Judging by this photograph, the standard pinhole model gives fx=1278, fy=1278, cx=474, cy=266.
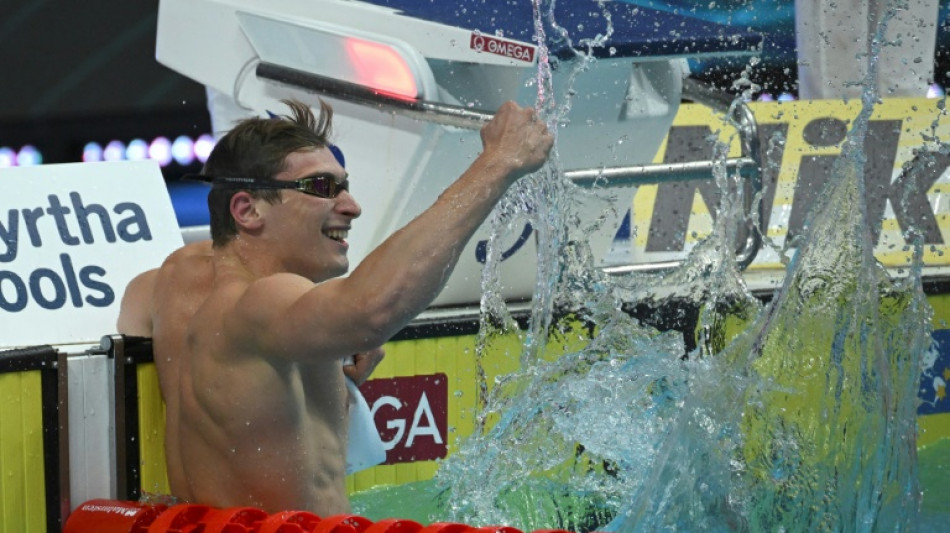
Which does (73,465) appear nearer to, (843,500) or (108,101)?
(843,500)

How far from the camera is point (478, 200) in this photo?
170 centimetres

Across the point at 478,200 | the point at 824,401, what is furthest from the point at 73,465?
the point at 824,401

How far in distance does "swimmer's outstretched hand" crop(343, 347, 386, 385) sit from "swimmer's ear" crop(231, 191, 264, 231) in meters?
0.40

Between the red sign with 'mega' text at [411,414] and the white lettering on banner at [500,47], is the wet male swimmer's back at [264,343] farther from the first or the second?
the white lettering on banner at [500,47]

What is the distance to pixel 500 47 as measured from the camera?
3.40 metres

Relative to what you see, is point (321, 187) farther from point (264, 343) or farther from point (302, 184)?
point (264, 343)

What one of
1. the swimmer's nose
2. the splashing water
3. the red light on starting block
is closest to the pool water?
the splashing water

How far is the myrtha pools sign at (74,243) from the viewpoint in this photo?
2594 millimetres

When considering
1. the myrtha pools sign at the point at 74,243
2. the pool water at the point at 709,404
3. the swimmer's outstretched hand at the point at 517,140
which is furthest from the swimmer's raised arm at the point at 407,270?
the myrtha pools sign at the point at 74,243

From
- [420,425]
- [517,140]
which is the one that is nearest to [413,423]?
[420,425]

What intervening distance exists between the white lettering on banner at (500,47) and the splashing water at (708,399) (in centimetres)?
14

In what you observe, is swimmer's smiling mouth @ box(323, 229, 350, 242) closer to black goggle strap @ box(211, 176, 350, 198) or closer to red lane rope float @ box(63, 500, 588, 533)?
black goggle strap @ box(211, 176, 350, 198)

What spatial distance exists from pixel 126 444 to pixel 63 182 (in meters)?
0.67

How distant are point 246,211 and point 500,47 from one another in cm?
146
